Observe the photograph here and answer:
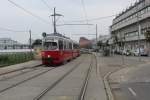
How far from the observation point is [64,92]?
593 inches

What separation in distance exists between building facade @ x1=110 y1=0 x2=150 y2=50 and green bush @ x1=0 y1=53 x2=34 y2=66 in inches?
1492

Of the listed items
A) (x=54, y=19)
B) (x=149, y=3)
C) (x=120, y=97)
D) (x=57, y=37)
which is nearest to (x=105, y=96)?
(x=120, y=97)

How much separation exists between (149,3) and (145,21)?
6073 millimetres

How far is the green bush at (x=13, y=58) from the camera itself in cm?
3900

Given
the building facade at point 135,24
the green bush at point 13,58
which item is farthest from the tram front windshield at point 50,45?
the building facade at point 135,24

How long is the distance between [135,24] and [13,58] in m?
70.4

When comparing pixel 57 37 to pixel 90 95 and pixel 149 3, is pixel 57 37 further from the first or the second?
pixel 149 3

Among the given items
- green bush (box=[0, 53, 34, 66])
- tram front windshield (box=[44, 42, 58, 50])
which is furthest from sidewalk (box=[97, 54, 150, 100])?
green bush (box=[0, 53, 34, 66])

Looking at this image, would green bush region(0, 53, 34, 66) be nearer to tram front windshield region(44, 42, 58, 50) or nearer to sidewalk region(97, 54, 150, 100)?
tram front windshield region(44, 42, 58, 50)

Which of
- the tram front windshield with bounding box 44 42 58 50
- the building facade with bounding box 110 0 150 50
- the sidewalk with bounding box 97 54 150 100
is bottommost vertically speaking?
the sidewalk with bounding box 97 54 150 100

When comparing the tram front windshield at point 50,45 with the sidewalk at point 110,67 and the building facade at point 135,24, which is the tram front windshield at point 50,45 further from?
the building facade at point 135,24

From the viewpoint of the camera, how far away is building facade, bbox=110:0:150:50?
9294cm

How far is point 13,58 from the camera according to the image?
42562mm

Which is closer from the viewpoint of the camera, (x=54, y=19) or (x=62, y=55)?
(x=62, y=55)
